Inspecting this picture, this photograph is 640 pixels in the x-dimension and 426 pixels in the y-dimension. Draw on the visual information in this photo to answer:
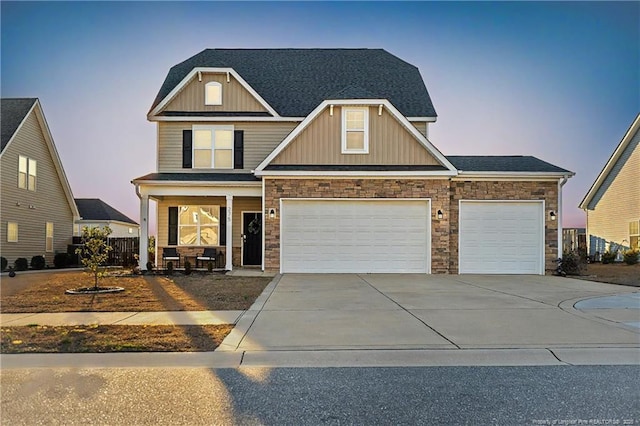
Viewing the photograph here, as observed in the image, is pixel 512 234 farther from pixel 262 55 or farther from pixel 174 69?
pixel 174 69

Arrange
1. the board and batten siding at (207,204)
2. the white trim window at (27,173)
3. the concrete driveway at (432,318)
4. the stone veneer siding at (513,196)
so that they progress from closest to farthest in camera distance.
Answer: the concrete driveway at (432,318)
the stone veneer siding at (513,196)
the board and batten siding at (207,204)
the white trim window at (27,173)

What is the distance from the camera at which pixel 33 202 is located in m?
22.7

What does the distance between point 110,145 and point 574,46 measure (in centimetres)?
1629

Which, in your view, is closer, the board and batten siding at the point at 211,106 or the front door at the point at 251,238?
the board and batten siding at the point at 211,106

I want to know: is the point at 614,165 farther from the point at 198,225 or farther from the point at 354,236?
the point at 198,225

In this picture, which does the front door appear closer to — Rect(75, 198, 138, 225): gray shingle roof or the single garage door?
the single garage door

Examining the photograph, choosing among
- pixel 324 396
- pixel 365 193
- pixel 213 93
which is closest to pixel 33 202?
pixel 213 93

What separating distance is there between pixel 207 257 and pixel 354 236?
5.93 metres

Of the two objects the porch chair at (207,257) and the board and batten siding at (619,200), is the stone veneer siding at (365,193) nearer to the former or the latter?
the porch chair at (207,257)

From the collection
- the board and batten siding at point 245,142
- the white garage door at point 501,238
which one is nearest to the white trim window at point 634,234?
the white garage door at point 501,238

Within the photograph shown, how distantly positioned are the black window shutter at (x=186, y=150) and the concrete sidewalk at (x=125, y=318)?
11.2m

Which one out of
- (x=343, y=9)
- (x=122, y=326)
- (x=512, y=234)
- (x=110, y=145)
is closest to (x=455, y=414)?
(x=122, y=326)

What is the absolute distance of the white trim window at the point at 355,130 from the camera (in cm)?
1700

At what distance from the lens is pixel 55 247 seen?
24.7 metres
